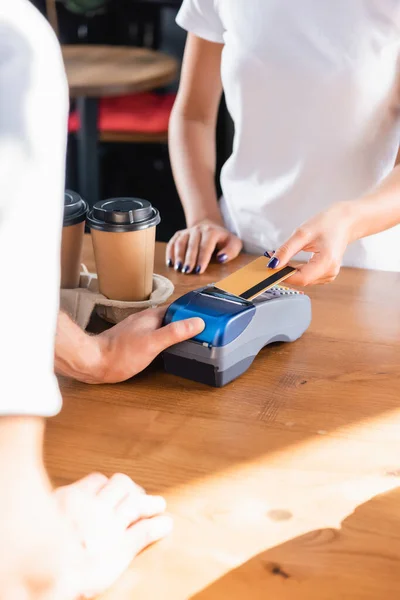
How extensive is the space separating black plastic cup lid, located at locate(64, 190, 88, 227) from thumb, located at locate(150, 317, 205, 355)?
28cm

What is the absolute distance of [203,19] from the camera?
1.73 m

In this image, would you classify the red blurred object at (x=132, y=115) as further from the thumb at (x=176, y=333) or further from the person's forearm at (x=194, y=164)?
the thumb at (x=176, y=333)

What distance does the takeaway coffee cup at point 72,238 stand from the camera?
1.28 m

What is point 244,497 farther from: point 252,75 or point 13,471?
point 252,75

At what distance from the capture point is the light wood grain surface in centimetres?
340

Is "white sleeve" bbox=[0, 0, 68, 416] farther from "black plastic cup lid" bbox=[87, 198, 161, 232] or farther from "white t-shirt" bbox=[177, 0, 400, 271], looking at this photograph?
"white t-shirt" bbox=[177, 0, 400, 271]

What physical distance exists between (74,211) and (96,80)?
2.33m

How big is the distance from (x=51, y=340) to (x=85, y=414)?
0.47 meters

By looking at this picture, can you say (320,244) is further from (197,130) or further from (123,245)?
(197,130)

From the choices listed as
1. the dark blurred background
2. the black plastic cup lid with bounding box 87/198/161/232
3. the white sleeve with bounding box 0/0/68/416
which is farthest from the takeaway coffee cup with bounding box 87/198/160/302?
the dark blurred background

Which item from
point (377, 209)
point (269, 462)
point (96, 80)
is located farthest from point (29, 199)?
point (96, 80)

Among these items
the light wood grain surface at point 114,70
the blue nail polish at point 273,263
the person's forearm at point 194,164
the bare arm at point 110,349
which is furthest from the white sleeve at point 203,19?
the light wood grain surface at point 114,70

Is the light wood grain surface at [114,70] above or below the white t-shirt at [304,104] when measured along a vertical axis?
below

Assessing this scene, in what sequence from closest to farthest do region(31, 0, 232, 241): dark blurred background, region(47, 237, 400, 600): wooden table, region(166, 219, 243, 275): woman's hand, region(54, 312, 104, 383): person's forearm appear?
region(47, 237, 400, 600): wooden table < region(54, 312, 104, 383): person's forearm < region(166, 219, 243, 275): woman's hand < region(31, 0, 232, 241): dark blurred background
